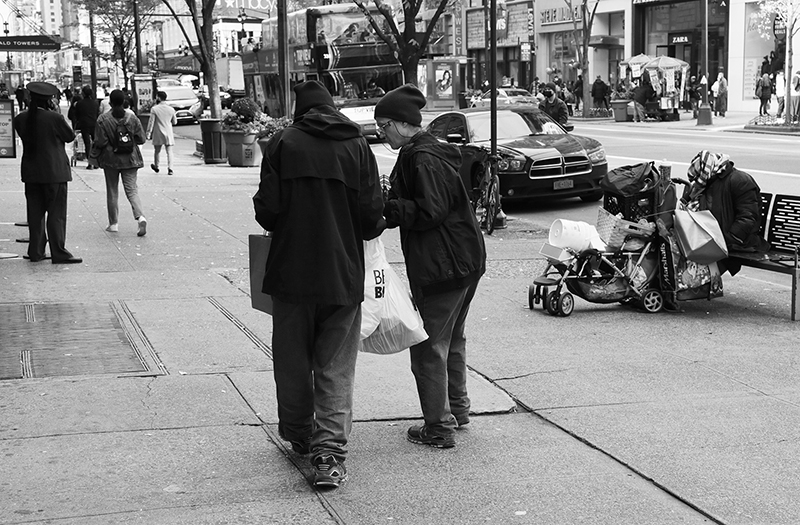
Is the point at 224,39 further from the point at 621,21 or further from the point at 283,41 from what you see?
the point at 283,41

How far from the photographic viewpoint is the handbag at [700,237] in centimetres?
864

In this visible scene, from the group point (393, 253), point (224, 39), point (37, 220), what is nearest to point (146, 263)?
point (37, 220)

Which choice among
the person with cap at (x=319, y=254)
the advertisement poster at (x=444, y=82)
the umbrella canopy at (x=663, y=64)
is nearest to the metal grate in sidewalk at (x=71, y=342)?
the person with cap at (x=319, y=254)

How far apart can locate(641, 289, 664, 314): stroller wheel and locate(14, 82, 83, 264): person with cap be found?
19.1 ft

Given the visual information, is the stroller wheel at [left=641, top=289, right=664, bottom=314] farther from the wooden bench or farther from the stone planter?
the stone planter

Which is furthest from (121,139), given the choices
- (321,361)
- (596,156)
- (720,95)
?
(720,95)

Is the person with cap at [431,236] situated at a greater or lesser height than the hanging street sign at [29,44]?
lesser

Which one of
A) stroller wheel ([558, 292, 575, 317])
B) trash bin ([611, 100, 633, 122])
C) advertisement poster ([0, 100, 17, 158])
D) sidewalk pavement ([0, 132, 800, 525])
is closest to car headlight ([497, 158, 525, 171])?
sidewalk pavement ([0, 132, 800, 525])

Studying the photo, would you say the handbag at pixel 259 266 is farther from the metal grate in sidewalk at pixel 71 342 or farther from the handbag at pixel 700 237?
the handbag at pixel 700 237

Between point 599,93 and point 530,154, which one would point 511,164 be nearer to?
point 530,154

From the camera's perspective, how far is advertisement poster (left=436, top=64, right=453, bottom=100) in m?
51.2

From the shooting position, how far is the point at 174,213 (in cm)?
1542

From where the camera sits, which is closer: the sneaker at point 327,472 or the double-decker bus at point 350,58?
the sneaker at point 327,472

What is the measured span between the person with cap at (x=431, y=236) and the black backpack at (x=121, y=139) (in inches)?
326
